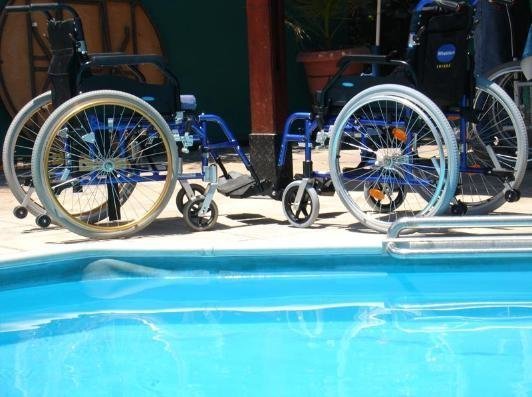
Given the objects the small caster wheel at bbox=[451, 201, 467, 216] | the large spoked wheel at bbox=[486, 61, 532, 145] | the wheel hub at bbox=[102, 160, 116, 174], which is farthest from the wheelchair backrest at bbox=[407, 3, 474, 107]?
the large spoked wheel at bbox=[486, 61, 532, 145]

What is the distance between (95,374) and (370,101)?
5.99 feet

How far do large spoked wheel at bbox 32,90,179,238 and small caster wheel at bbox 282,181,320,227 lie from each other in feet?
1.95

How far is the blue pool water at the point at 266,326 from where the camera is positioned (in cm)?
281

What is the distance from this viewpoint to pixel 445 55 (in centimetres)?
415

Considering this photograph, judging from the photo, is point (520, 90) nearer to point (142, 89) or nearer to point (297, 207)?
point (297, 207)

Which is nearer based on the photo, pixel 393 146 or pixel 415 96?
pixel 415 96

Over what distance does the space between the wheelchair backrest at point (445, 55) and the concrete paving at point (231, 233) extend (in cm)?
69

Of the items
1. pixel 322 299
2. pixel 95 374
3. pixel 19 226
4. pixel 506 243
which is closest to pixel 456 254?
pixel 506 243

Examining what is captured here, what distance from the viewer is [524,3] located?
23.8 ft

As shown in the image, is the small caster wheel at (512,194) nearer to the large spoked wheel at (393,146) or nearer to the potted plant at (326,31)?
the large spoked wheel at (393,146)

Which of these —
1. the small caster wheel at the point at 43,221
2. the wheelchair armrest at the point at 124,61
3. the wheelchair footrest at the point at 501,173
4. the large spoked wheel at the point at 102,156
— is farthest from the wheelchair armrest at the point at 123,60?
the wheelchair footrest at the point at 501,173

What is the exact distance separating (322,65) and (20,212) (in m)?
4.89

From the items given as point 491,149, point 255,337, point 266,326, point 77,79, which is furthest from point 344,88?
point 255,337

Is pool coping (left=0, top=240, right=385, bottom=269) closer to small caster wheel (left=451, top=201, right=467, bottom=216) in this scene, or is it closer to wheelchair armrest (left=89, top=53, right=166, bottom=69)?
small caster wheel (left=451, top=201, right=467, bottom=216)
